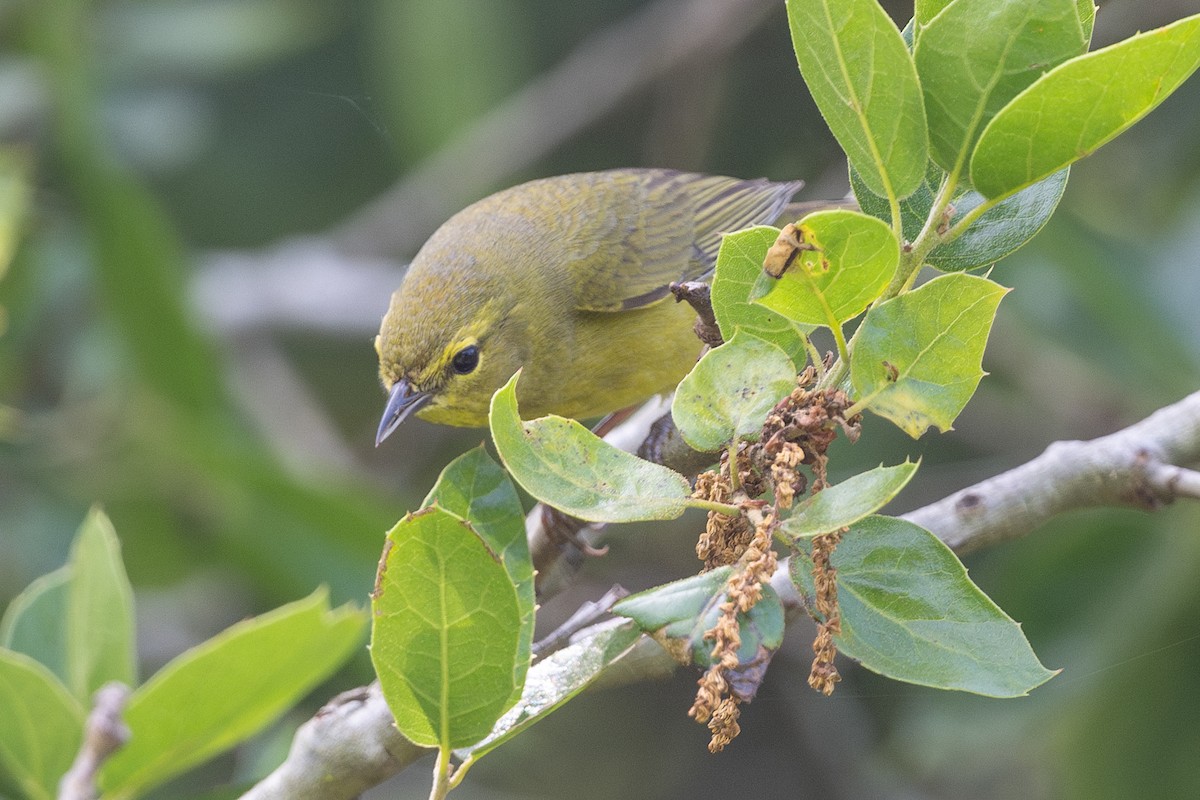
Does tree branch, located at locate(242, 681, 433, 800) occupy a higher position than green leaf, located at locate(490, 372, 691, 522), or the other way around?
green leaf, located at locate(490, 372, 691, 522)

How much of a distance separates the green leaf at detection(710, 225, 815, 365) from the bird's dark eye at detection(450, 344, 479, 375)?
1931 mm

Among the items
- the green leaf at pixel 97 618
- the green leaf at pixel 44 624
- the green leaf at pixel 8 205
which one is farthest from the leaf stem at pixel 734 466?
the green leaf at pixel 8 205

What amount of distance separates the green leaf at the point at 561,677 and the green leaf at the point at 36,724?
0.68 metres

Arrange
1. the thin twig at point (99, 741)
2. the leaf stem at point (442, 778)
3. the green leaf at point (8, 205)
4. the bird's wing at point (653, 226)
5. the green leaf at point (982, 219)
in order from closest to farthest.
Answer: the thin twig at point (99, 741) → the green leaf at point (982, 219) → the leaf stem at point (442, 778) → the green leaf at point (8, 205) → the bird's wing at point (653, 226)

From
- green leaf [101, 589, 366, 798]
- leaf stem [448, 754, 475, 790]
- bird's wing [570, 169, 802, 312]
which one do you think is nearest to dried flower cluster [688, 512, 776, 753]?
leaf stem [448, 754, 475, 790]

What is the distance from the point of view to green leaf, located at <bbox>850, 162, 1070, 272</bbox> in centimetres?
177

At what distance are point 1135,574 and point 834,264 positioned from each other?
11.0 ft

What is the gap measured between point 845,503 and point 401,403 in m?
2.26

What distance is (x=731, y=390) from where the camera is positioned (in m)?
1.67

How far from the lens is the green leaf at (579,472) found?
1653 mm

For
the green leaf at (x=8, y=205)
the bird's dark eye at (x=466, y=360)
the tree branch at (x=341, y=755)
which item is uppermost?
the green leaf at (x=8, y=205)

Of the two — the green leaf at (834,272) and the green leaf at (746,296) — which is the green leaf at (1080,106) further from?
the green leaf at (746,296)

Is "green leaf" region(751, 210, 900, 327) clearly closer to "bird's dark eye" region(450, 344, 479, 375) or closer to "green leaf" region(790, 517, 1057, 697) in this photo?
"green leaf" region(790, 517, 1057, 697)

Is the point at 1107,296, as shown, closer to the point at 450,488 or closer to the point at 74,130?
the point at 450,488
